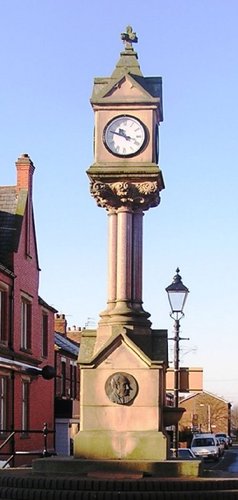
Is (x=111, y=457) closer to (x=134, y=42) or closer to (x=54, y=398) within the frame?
(x=134, y=42)

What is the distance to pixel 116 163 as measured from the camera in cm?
1677

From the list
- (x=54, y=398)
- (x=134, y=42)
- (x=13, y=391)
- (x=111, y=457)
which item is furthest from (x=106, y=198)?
(x=54, y=398)

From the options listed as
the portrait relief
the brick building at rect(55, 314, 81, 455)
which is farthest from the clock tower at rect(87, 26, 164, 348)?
the brick building at rect(55, 314, 81, 455)

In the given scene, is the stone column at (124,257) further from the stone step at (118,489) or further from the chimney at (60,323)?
the chimney at (60,323)

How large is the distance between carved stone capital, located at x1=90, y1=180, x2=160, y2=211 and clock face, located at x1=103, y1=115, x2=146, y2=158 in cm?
64

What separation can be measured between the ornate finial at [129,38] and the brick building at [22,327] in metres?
15.4

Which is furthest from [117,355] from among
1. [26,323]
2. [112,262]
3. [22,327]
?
[26,323]

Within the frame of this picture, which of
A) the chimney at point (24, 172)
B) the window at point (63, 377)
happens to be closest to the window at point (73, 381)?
the window at point (63, 377)

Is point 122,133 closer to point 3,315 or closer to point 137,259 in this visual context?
point 137,259

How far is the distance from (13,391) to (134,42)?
18.7 meters

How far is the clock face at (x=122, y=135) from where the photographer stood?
55.3 feet

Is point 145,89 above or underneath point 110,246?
above

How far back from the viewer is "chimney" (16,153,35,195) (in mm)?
37688

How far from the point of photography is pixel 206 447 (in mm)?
53219
